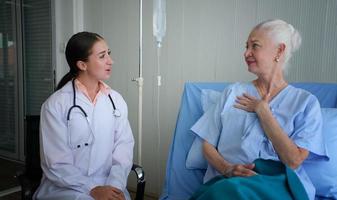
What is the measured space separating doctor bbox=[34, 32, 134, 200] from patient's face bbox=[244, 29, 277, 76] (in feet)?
2.27

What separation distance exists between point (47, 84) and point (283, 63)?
241 cm

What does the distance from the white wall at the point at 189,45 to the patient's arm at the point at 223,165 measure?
76 cm

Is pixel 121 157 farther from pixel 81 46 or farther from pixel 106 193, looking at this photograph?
pixel 81 46

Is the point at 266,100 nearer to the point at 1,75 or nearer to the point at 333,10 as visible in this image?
the point at 333,10

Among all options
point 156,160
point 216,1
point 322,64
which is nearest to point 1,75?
point 156,160

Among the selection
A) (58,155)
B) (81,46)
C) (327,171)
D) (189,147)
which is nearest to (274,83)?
(327,171)

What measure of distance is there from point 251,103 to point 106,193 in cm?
75

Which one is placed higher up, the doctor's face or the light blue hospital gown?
the doctor's face

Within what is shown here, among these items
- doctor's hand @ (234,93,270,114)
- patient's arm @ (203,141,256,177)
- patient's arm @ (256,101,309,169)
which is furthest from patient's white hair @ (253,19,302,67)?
patient's arm @ (203,141,256,177)

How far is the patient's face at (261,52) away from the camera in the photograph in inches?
50.2

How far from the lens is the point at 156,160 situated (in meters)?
2.38

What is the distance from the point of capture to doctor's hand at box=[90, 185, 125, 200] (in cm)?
120

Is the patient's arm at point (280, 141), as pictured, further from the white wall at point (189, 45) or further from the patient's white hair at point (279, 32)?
the white wall at point (189, 45)

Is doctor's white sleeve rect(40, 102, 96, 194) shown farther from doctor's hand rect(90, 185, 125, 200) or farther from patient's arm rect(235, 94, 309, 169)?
patient's arm rect(235, 94, 309, 169)
